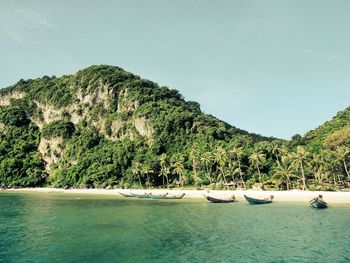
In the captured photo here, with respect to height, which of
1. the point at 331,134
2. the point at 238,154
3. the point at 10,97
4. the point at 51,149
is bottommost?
the point at 238,154

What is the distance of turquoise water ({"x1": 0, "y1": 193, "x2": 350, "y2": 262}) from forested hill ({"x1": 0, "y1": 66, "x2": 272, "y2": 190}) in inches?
2120

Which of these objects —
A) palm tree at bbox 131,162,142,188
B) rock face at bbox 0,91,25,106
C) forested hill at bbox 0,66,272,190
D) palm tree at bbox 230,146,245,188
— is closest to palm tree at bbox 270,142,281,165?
palm tree at bbox 230,146,245,188

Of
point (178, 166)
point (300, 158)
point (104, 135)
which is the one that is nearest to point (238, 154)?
point (300, 158)

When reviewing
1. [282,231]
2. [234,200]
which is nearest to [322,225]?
[282,231]

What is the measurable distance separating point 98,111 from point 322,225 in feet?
436

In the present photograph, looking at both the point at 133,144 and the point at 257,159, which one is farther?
the point at 133,144

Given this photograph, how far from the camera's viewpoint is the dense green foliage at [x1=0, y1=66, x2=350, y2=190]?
9256 centimetres

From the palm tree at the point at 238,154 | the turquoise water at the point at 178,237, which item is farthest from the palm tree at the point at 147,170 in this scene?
the turquoise water at the point at 178,237

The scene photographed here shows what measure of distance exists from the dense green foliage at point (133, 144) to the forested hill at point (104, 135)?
0.42m

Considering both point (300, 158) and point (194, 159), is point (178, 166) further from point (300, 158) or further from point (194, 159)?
point (300, 158)

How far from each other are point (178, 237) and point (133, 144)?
103 m

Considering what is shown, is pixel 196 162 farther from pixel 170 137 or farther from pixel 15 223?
pixel 15 223

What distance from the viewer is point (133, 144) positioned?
13250cm

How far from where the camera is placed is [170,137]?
131000mm
